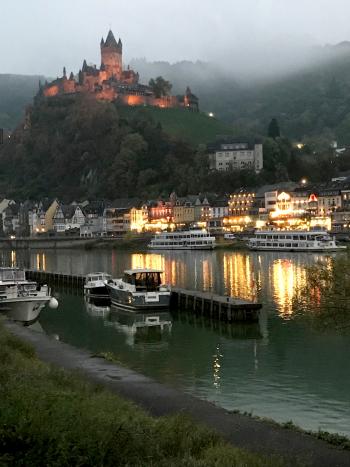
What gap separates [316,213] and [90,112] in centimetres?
8812

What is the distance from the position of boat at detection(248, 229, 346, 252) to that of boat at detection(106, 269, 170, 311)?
55.6 m

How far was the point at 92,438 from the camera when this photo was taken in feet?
25.8

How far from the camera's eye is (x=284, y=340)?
94.9 feet

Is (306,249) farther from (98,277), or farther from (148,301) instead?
(148,301)

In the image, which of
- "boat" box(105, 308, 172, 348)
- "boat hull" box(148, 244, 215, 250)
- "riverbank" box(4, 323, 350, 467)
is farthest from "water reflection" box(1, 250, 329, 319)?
"boat hull" box(148, 244, 215, 250)

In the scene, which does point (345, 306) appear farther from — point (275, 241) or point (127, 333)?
point (275, 241)

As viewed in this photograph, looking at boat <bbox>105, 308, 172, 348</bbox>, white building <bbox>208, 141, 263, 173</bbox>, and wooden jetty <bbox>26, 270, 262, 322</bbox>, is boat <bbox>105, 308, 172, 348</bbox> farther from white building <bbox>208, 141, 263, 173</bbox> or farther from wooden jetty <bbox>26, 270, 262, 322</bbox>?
white building <bbox>208, 141, 263, 173</bbox>

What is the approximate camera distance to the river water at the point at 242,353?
18780mm

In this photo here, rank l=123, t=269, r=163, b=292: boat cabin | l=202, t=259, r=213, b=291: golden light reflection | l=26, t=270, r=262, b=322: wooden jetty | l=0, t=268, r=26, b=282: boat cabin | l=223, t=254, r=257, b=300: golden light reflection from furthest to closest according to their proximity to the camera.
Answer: l=202, t=259, r=213, b=291: golden light reflection → l=223, t=254, r=257, b=300: golden light reflection → l=123, t=269, r=163, b=292: boat cabin → l=0, t=268, r=26, b=282: boat cabin → l=26, t=270, r=262, b=322: wooden jetty

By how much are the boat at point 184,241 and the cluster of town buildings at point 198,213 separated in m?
23.5

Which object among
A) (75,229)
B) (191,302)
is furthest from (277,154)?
(191,302)

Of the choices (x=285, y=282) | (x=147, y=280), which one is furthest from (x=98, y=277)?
(x=285, y=282)

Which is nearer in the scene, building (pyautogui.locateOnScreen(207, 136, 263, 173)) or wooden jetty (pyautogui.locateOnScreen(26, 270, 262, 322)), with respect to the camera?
wooden jetty (pyautogui.locateOnScreen(26, 270, 262, 322))

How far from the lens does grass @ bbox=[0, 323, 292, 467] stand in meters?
7.49
